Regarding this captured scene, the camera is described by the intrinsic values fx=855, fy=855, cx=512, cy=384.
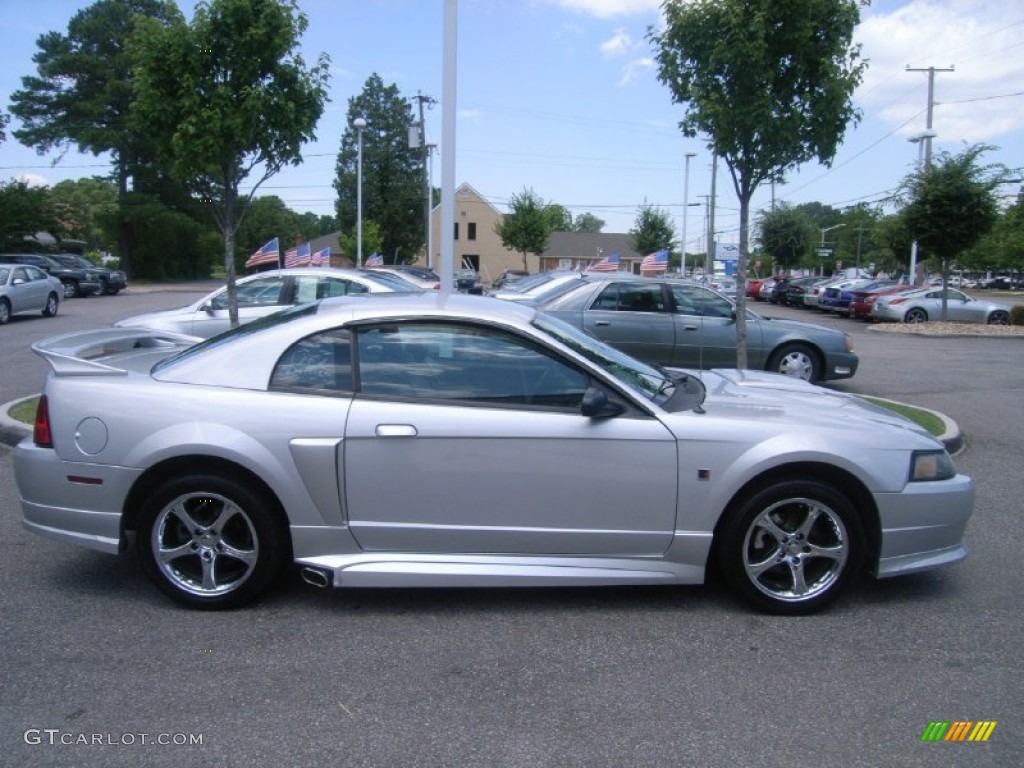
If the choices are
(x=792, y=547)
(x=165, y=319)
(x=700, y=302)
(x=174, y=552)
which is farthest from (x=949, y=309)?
(x=174, y=552)

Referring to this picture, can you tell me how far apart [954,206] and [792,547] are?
70.1 feet

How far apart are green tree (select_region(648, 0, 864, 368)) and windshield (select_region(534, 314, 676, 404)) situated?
4333 mm

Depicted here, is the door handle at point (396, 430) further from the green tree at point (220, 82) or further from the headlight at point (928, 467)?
the green tree at point (220, 82)

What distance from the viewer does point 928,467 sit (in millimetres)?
4277

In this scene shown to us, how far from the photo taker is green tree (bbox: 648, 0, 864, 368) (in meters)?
→ 8.10

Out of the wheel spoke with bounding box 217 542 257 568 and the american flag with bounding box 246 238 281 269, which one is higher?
the american flag with bounding box 246 238 281 269

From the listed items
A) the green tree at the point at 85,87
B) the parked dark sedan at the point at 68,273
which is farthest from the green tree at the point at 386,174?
the parked dark sedan at the point at 68,273

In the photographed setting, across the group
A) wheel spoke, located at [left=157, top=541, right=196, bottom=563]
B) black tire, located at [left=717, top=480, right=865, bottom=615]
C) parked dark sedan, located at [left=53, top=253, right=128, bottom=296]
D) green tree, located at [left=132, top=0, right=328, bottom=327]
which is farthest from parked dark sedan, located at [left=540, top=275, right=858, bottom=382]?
parked dark sedan, located at [left=53, top=253, right=128, bottom=296]

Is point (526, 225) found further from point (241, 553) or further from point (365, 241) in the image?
point (241, 553)

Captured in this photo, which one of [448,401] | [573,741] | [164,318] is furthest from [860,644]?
[164,318]

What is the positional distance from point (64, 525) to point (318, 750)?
2043 mm

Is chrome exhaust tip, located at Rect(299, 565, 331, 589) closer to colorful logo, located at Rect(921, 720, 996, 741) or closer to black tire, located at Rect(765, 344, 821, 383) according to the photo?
colorful logo, located at Rect(921, 720, 996, 741)

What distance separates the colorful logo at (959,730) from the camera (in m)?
3.18

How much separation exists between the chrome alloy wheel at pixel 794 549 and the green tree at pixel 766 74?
524cm
